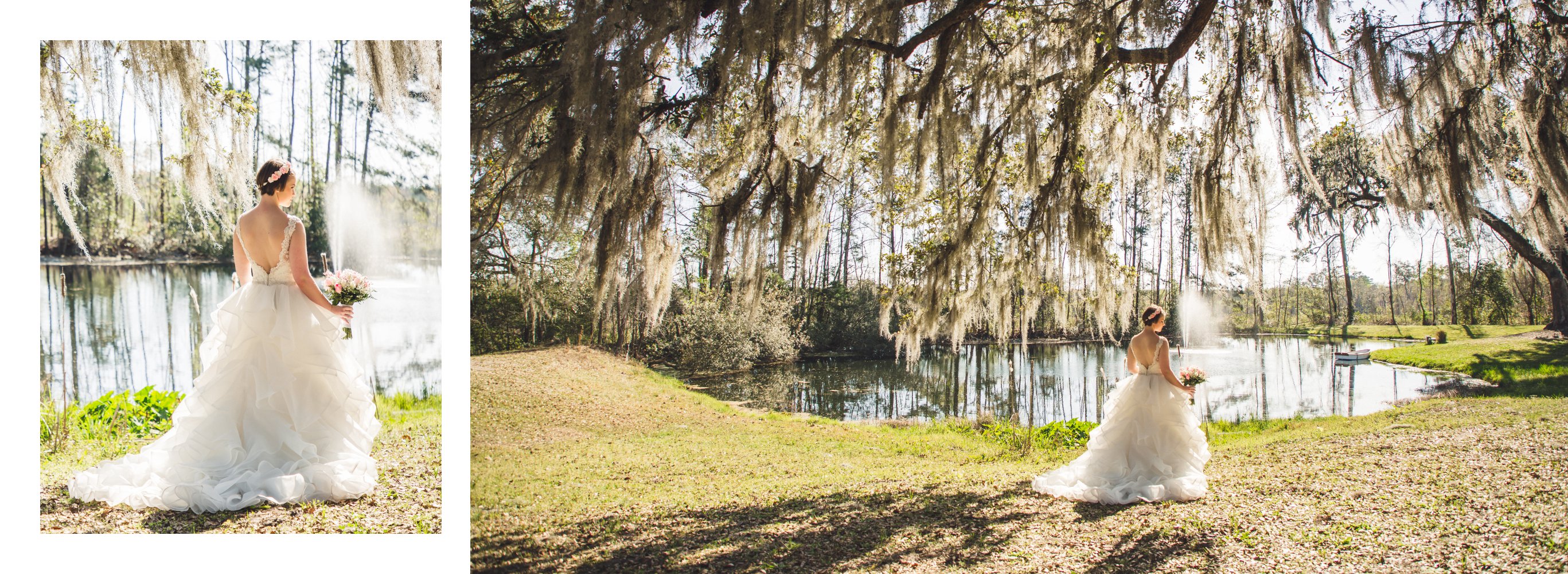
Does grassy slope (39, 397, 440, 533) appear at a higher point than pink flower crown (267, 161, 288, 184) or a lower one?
lower

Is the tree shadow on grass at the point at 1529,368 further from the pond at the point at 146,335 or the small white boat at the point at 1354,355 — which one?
the pond at the point at 146,335

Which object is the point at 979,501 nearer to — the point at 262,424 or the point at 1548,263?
the point at 262,424

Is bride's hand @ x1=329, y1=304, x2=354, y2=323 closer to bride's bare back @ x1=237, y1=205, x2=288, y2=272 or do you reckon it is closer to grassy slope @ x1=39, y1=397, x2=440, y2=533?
bride's bare back @ x1=237, y1=205, x2=288, y2=272

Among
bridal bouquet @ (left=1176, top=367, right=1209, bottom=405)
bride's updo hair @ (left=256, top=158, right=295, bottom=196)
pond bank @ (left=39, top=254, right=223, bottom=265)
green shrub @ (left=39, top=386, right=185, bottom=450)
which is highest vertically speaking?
bride's updo hair @ (left=256, top=158, right=295, bottom=196)

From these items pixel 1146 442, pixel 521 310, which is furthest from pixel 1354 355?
pixel 521 310

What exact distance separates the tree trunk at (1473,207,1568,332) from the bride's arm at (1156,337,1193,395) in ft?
5.89

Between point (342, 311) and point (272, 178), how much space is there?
653 mm

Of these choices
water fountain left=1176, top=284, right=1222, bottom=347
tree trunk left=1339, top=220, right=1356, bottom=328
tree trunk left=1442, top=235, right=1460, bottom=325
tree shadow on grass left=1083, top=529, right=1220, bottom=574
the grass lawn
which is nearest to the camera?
tree shadow on grass left=1083, top=529, right=1220, bottom=574

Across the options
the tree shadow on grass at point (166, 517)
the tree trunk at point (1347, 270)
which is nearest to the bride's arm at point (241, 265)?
the tree shadow on grass at point (166, 517)

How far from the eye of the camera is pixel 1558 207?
9.91 ft

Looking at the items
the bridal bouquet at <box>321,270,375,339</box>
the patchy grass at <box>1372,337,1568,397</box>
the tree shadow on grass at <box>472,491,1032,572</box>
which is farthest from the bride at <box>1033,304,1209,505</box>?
the bridal bouquet at <box>321,270,375,339</box>

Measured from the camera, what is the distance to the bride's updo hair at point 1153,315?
310cm

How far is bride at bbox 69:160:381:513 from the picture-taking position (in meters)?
2.42

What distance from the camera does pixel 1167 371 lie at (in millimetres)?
3055
